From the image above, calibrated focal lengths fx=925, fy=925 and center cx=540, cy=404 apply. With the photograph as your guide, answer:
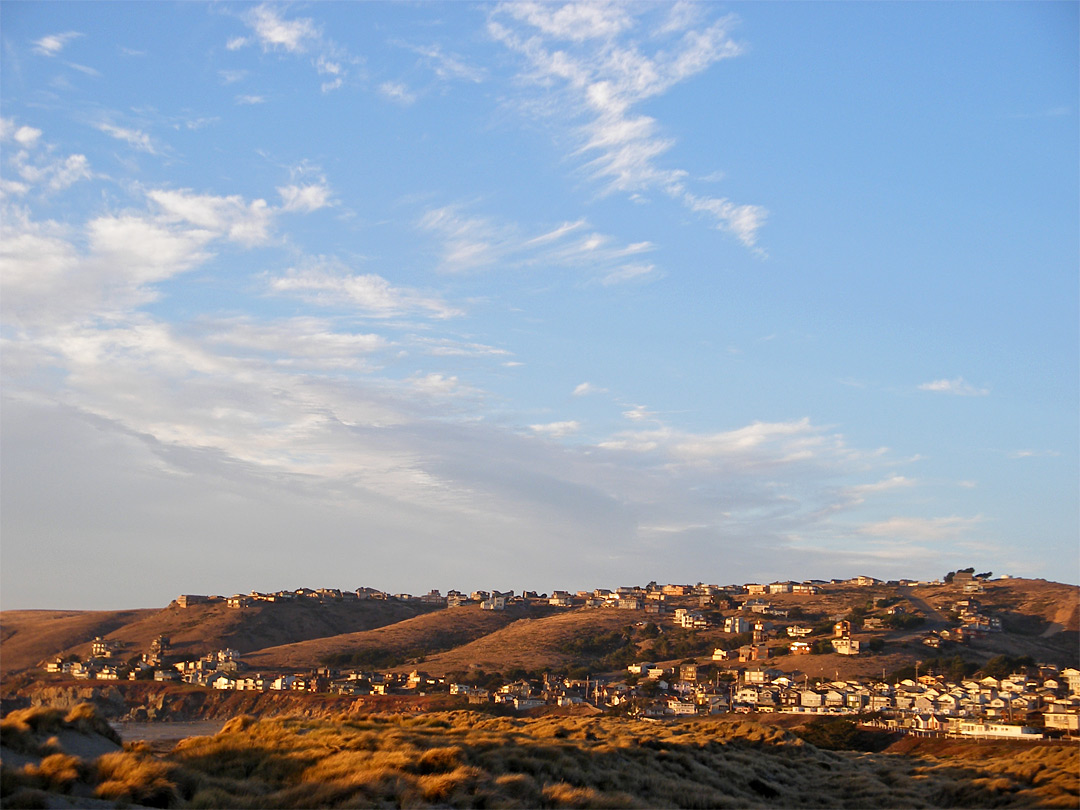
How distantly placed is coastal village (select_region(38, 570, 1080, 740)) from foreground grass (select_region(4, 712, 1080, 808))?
31.8 metres

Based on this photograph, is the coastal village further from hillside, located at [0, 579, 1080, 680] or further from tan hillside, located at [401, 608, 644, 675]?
tan hillside, located at [401, 608, 644, 675]

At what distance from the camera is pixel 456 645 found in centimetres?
12606

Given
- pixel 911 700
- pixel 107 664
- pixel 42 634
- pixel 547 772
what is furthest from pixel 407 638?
pixel 547 772

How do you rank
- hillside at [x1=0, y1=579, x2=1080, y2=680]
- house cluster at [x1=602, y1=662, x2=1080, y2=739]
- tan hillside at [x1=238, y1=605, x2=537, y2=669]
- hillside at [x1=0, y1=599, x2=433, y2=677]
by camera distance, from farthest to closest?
1. tan hillside at [x1=238, y1=605, x2=537, y2=669]
2. hillside at [x1=0, y1=579, x2=1080, y2=680]
3. hillside at [x1=0, y1=599, x2=433, y2=677]
4. house cluster at [x1=602, y1=662, x2=1080, y2=739]

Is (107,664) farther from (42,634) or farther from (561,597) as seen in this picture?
(561,597)

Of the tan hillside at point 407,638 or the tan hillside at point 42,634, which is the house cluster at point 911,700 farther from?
the tan hillside at point 42,634

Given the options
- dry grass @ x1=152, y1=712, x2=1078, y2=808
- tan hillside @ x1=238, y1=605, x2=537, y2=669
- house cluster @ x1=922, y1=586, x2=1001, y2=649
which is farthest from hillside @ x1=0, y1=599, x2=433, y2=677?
house cluster @ x1=922, y1=586, x2=1001, y2=649

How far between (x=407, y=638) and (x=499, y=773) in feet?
379

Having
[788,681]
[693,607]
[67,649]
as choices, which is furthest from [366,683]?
[693,607]

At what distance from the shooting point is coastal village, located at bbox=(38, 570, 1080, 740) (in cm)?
6788

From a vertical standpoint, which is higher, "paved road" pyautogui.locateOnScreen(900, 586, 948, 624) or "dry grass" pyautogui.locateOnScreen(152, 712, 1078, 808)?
"paved road" pyautogui.locateOnScreen(900, 586, 948, 624)

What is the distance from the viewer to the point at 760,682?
90.4 metres

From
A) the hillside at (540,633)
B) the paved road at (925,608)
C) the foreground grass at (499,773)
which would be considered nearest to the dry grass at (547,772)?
the foreground grass at (499,773)

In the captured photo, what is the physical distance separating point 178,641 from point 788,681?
7115cm
